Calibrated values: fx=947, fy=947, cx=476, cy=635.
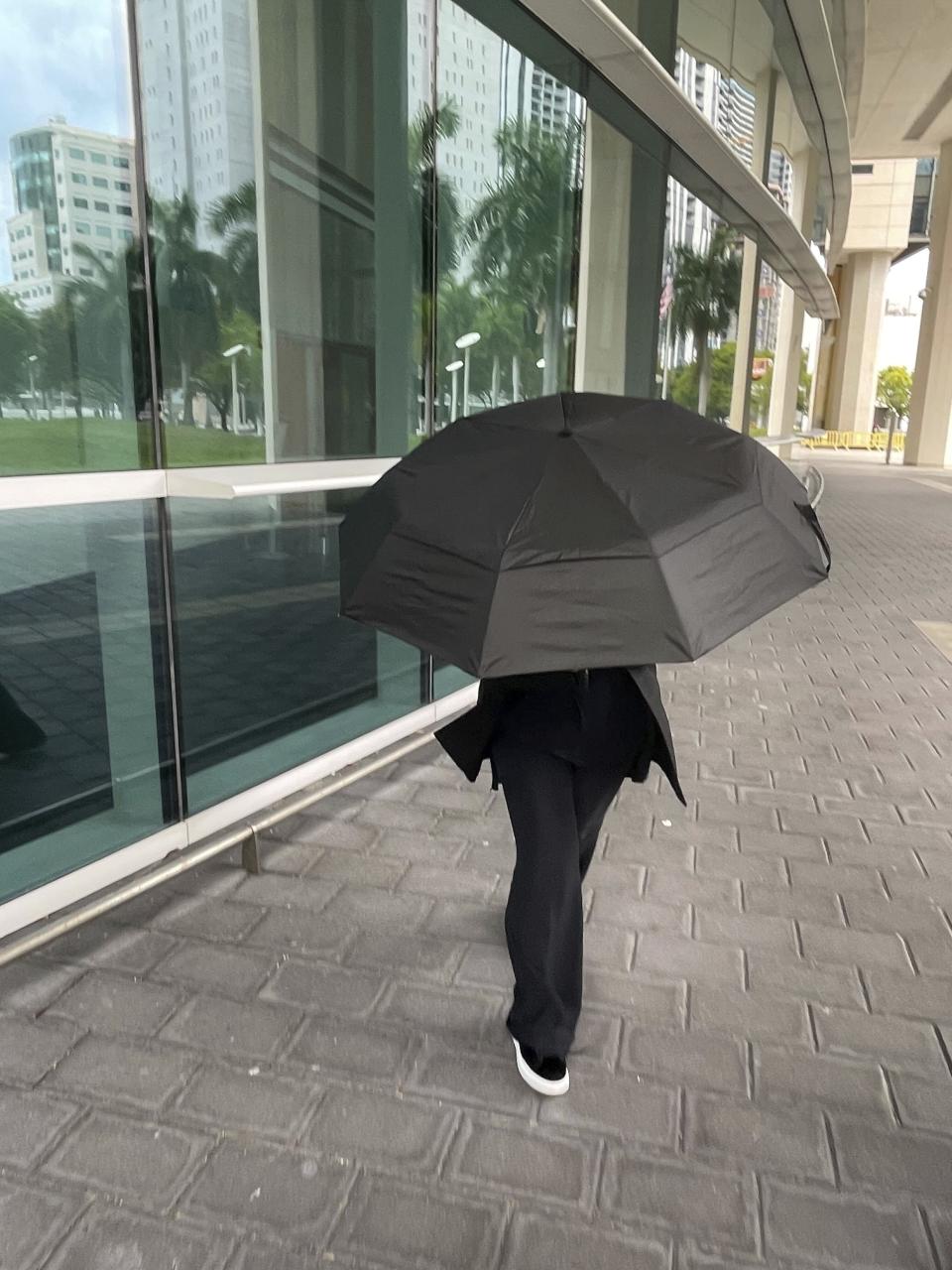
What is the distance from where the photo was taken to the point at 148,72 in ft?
12.2

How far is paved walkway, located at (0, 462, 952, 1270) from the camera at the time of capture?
2.22m

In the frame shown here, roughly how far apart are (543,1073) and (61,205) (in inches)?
134

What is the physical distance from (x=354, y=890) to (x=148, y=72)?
3339mm

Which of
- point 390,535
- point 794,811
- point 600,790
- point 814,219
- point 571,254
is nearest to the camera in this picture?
point 390,535

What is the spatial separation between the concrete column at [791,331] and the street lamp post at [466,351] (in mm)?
12227

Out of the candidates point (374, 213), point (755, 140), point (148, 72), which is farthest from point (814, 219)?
point (148, 72)

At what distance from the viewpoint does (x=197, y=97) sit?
4.01 metres

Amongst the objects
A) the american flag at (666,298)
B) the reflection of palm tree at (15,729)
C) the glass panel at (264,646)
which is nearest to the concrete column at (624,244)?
the american flag at (666,298)

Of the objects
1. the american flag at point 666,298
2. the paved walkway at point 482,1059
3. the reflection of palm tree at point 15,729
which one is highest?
the american flag at point 666,298

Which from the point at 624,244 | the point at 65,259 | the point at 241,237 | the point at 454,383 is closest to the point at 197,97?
the point at 241,237

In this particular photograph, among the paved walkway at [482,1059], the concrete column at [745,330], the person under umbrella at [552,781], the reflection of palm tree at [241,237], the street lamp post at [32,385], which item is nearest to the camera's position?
the paved walkway at [482,1059]

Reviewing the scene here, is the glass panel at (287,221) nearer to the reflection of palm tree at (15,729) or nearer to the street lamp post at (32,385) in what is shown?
the street lamp post at (32,385)

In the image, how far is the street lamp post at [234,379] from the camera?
436 centimetres

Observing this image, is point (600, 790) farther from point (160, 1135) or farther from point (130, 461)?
point (130, 461)
